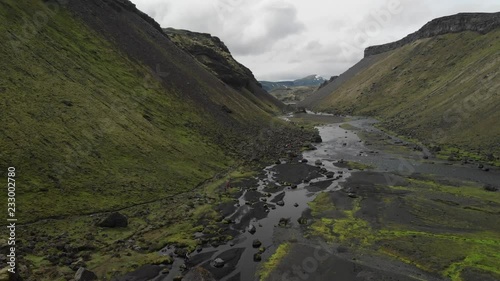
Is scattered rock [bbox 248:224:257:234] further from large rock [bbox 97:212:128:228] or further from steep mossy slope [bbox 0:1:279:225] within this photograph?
steep mossy slope [bbox 0:1:279:225]

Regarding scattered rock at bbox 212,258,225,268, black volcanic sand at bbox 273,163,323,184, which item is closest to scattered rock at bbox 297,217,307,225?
scattered rock at bbox 212,258,225,268

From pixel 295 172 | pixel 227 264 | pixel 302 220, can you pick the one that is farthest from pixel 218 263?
pixel 295 172

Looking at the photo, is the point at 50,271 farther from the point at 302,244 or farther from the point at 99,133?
the point at 99,133

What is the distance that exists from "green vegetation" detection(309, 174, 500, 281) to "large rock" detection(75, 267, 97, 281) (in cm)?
1984

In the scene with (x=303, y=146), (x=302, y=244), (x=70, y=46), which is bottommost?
(x=302, y=244)

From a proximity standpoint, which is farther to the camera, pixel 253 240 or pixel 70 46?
pixel 70 46

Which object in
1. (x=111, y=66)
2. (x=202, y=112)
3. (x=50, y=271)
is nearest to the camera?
(x=50, y=271)

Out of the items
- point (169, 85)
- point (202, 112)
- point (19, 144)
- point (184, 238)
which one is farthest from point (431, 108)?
point (19, 144)

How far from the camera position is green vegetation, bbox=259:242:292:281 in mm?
25984

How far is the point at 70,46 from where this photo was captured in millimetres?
66812

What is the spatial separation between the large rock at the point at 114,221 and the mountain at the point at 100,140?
1.88ft

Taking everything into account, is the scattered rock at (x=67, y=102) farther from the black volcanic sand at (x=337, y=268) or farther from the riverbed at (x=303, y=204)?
the black volcanic sand at (x=337, y=268)

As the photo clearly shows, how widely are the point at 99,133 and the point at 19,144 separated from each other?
12169 mm

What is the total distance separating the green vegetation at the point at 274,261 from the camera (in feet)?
85.3
